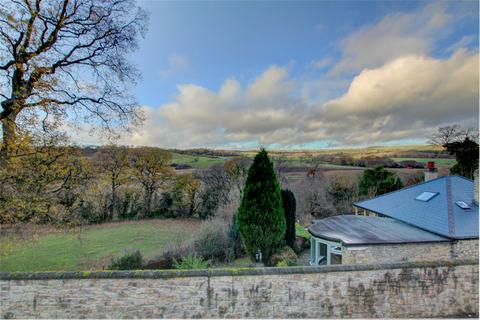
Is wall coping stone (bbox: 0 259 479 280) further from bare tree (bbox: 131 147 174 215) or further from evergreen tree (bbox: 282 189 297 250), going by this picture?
bare tree (bbox: 131 147 174 215)

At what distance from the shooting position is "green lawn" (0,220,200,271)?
1428 centimetres

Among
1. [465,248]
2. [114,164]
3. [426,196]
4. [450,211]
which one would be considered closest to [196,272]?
[465,248]

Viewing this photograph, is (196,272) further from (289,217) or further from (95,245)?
(95,245)

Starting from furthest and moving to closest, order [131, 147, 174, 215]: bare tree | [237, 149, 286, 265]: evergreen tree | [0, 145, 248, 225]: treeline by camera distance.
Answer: [131, 147, 174, 215]: bare tree
[0, 145, 248, 225]: treeline
[237, 149, 286, 265]: evergreen tree

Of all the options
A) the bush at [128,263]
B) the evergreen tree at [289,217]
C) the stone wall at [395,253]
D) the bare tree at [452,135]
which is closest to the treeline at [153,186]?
the evergreen tree at [289,217]

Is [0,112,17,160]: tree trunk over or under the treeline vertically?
over

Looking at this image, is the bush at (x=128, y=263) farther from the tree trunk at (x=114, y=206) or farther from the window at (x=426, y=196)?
the tree trunk at (x=114, y=206)

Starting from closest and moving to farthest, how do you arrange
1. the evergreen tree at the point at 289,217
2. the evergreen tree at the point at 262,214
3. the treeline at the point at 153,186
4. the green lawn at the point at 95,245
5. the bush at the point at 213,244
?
the evergreen tree at the point at 262,214
the bush at the point at 213,244
the green lawn at the point at 95,245
the evergreen tree at the point at 289,217
the treeline at the point at 153,186

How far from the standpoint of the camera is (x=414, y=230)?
9.88 metres

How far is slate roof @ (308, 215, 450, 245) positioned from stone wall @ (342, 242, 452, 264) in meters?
0.20

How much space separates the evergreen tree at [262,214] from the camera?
482 inches

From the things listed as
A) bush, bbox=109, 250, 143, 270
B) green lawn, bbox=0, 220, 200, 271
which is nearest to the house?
bush, bbox=109, 250, 143, 270

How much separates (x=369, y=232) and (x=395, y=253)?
44.7 inches

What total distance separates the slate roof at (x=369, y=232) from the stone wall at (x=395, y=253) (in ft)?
0.66
